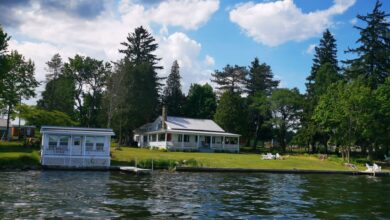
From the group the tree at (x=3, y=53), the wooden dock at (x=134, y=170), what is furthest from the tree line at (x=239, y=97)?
the wooden dock at (x=134, y=170)

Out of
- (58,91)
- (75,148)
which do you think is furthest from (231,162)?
(58,91)

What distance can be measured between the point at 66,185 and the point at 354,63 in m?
56.2

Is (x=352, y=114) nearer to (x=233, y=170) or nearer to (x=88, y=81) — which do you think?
(x=233, y=170)

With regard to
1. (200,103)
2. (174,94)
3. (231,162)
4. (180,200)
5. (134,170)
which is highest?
(174,94)

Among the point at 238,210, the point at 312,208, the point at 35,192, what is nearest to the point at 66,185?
the point at 35,192

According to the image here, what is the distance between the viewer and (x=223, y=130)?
3054 inches

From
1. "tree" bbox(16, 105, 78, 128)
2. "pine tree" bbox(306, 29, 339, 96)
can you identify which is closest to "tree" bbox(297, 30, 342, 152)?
"pine tree" bbox(306, 29, 339, 96)

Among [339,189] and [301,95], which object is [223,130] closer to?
[301,95]

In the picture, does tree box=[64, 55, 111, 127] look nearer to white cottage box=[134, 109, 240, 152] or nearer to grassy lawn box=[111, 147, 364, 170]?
white cottage box=[134, 109, 240, 152]

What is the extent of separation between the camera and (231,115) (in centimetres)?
8225

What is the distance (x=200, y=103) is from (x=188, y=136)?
2846 centimetres

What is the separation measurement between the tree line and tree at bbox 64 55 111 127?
7.8 inches

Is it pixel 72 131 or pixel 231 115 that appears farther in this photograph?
pixel 231 115

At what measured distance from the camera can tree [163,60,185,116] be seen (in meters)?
96.6
